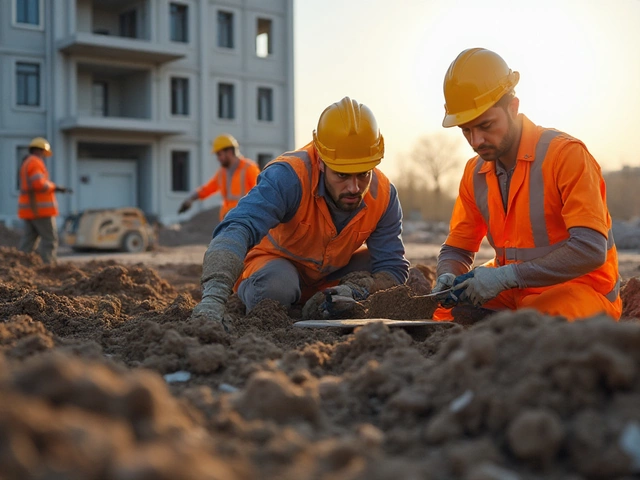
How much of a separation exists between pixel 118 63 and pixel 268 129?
6589 mm

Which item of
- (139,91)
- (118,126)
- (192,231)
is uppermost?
(139,91)

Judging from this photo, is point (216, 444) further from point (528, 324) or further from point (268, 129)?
point (268, 129)

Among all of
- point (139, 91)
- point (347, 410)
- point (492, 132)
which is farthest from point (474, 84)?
point (139, 91)

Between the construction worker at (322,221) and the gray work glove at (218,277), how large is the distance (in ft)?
0.07

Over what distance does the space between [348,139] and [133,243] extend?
482 inches

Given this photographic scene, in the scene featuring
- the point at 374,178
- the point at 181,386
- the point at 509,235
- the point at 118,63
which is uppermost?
the point at 118,63

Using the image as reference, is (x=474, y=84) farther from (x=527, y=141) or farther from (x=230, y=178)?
(x=230, y=178)

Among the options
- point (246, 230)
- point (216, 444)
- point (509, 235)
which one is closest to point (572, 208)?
point (509, 235)

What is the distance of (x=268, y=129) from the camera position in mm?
29328

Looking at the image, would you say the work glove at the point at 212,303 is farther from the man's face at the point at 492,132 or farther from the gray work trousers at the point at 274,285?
the man's face at the point at 492,132

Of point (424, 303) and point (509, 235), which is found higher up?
point (509, 235)

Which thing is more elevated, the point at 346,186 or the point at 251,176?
the point at 251,176

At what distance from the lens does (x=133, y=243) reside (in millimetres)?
16125

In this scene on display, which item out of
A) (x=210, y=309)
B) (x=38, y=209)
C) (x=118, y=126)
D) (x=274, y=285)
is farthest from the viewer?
(x=118, y=126)
